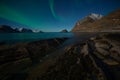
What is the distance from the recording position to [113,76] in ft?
38.3

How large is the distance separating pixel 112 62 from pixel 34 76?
11.8 m

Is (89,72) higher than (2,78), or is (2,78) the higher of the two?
(2,78)

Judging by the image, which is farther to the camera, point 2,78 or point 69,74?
point 69,74

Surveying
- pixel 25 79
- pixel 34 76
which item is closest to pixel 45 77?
pixel 34 76

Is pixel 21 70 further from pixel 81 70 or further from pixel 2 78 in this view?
pixel 81 70

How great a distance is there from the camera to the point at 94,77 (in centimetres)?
1114

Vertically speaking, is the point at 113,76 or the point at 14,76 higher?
A: the point at 14,76

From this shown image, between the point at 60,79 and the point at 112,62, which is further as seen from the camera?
the point at 112,62

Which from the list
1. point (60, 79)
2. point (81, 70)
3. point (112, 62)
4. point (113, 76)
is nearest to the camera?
point (60, 79)

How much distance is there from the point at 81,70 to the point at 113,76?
3655mm

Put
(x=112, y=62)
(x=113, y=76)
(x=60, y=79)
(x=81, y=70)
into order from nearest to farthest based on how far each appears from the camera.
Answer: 1. (x=60, y=79)
2. (x=113, y=76)
3. (x=81, y=70)
4. (x=112, y=62)

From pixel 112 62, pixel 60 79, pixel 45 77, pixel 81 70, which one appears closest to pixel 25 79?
pixel 45 77

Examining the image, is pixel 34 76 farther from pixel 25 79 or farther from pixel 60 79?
pixel 60 79

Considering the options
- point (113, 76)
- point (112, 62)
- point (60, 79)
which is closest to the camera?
point (60, 79)
